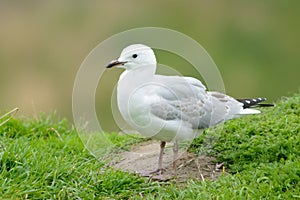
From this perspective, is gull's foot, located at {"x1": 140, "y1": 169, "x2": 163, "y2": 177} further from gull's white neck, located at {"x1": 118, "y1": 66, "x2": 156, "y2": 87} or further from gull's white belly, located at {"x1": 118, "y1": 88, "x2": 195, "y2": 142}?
gull's white neck, located at {"x1": 118, "y1": 66, "x2": 156, "y2": 87}

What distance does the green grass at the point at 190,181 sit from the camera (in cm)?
468

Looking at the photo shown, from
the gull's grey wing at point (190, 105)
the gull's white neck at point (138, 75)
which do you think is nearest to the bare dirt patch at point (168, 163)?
the gull's grey wing at point (190, 105)

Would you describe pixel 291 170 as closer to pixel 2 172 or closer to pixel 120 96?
pixel 120 96

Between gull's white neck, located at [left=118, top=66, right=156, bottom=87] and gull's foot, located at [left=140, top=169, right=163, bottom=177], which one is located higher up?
gull's white neck, located at [left=118, top=66, right=156, bottom=87]

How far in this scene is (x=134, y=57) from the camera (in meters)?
5.41

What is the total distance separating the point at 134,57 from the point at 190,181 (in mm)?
1136

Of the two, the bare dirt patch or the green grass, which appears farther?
the bare dirt patch

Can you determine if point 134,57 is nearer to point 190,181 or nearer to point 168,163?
point 168,163

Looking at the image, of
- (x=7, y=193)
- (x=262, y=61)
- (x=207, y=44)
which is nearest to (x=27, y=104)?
(x=207, y=44)

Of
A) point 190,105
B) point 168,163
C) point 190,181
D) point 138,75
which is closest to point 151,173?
point 168,163

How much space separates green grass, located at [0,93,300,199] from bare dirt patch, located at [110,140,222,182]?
0.12m

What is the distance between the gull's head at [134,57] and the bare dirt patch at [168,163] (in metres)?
0.89

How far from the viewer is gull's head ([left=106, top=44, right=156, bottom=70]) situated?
5380 millimetres

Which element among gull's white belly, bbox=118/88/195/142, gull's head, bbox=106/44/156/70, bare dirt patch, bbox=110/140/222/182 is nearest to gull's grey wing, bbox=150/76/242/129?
gull's white belly, bbox=118/88/195/142
